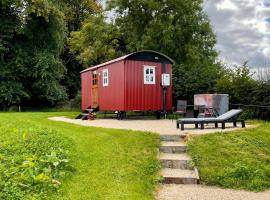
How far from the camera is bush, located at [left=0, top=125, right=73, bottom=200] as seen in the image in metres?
5.14

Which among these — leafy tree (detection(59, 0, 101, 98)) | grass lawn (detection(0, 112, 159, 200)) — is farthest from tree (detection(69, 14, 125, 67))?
grass lawn (detection(0, 112, 159, 200))

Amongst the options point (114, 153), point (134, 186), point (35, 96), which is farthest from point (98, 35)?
point (134, 186)

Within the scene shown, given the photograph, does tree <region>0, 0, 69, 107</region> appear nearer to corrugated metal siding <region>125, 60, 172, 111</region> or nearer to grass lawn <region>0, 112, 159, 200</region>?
corrugated metal siding <region>125, 60, 172, 111</region>

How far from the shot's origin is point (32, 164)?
16.8ft

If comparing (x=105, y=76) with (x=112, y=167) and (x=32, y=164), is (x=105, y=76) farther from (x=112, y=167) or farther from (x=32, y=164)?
(x=32, y=164)

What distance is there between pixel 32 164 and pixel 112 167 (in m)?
2.19

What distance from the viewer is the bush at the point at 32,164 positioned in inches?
203

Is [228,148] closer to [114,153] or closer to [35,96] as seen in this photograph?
[114,153]

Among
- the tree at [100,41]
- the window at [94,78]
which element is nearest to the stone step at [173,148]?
the window at [94,78]

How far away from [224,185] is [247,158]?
117cm

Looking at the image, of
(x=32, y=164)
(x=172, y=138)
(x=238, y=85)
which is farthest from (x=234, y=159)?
(x=238, y=85)

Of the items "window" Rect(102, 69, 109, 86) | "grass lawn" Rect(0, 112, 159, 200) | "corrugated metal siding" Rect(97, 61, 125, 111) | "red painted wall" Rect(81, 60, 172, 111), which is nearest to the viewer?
"grass lawn" Rect(0, 112, 159, 200)

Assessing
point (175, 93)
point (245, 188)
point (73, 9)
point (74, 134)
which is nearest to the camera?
point (245, 188)

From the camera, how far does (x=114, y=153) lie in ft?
25.7
